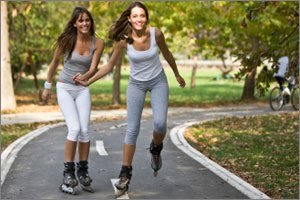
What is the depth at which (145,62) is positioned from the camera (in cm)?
620

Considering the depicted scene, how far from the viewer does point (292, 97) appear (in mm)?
20234

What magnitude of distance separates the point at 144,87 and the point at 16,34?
24901 mm

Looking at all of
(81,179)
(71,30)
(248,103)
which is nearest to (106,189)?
(81,179)

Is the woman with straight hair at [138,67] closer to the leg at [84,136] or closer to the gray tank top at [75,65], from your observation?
the gray tank top at [75,65]

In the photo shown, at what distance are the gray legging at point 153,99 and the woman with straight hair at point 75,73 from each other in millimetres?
503

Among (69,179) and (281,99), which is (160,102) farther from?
(281,99)

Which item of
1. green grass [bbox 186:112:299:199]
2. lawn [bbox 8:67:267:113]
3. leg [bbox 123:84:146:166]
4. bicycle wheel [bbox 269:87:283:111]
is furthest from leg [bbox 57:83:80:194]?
bicycle wheel [bbox 269:87:283:111]

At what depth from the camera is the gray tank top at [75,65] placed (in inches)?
256

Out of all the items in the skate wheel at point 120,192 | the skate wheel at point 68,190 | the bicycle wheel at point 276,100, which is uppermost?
the skate wheel at point 120,192

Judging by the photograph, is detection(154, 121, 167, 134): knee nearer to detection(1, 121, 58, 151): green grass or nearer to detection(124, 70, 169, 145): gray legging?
detection(124, 70, 169, 145): gray legging

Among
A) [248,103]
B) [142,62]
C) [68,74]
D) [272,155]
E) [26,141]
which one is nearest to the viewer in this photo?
[142,62]

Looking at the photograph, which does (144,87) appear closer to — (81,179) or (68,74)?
(68,74)

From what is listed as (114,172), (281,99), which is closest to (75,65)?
(114,172)

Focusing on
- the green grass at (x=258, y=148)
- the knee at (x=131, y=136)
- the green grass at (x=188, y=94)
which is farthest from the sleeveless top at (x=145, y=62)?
the green grass at (x=188, y=94)
